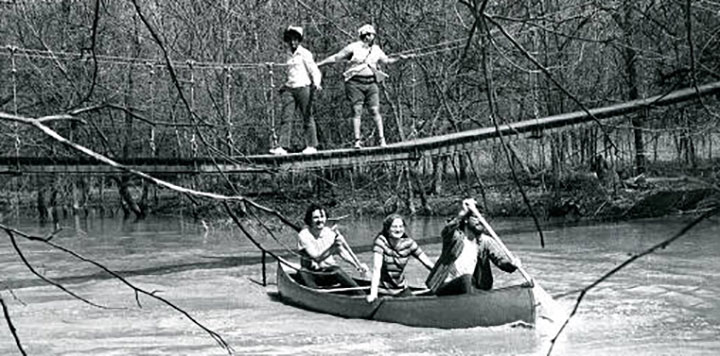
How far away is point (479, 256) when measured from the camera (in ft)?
31.4

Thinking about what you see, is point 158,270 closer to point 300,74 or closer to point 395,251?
point 300,74

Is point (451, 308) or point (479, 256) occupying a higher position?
point (479, 256)

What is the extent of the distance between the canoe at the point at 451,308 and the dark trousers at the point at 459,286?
0.14 metres

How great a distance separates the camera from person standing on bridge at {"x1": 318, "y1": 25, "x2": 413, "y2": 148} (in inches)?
547

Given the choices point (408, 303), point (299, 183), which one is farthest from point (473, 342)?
point (299, 183)

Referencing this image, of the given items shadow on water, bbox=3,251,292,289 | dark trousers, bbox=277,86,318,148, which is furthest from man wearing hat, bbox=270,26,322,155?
shadow on water, bbox=3,251,292,289

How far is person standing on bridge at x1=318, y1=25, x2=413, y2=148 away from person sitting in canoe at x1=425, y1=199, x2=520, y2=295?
4638mm

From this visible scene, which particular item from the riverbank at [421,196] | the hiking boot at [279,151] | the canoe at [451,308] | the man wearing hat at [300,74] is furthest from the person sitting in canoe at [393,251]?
the riverbank at [421,196]

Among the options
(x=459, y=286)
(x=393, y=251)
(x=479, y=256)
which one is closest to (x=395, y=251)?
(x=393, y=251)

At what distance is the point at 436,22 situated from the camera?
67.1 ft

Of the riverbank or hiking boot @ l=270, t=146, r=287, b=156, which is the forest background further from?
hiking boot @ l=270, t=146, r=287, b=156

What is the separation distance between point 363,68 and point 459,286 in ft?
16.8

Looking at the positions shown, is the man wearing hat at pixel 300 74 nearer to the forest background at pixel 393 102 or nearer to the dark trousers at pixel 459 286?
the forest background at pixel 393 102

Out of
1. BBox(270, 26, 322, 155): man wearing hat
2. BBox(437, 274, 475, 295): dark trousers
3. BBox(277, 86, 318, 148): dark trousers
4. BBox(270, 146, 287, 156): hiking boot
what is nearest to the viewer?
BBox(437, 274, 475, 295): dark trousers
